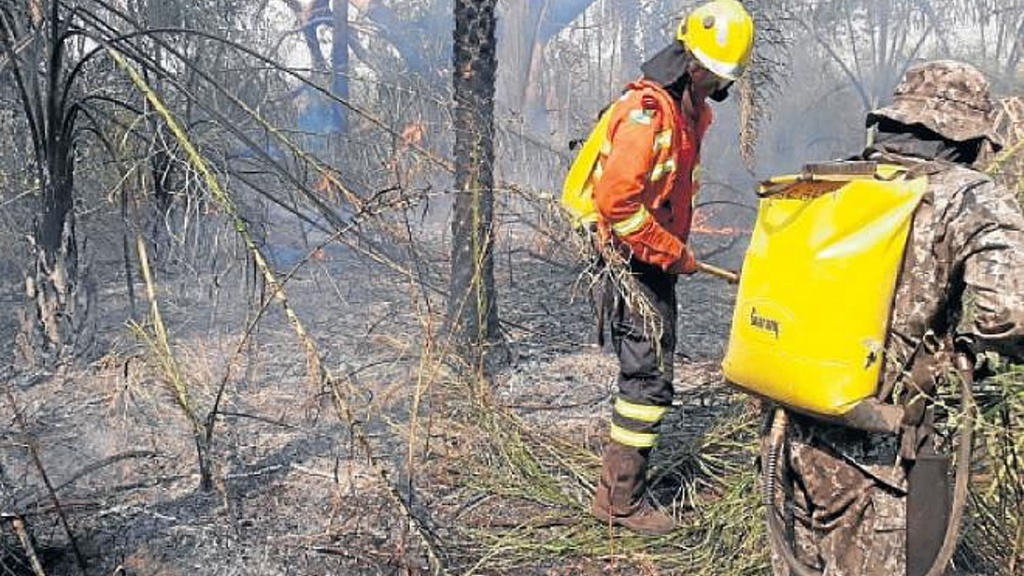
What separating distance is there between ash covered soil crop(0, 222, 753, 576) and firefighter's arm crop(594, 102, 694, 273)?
740 mm

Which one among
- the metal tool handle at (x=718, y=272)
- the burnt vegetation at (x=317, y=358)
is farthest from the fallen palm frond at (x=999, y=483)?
the metal tool handle at (x=718, y=272)

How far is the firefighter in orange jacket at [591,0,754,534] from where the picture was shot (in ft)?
11.4

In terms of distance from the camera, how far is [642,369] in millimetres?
3770

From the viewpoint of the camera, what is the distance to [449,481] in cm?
434

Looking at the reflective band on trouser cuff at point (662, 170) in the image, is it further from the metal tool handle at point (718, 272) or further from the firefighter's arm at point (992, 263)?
the firefighter's arm at point (992, 263)

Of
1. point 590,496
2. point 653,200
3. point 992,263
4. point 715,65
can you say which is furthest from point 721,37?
point 590,496

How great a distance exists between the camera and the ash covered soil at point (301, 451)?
360 cm

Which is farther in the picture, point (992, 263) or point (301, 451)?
point (301, 451)

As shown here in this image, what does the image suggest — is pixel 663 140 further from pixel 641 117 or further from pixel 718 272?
pixel 718 272

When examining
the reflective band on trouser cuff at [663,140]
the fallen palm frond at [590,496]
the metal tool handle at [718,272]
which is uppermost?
the reflective band on trouser cuff at [663,140]

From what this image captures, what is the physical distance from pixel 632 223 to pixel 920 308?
4.21 feet

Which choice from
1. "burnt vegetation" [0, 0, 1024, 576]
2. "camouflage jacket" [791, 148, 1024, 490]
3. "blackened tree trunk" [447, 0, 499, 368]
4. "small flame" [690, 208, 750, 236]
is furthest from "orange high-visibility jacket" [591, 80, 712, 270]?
"small flame" [690, 208, 750, 236]

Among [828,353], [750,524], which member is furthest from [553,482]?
[828,353]

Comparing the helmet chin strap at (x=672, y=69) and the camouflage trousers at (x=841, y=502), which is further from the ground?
the helmet chin strap at (x=672, y=69)
